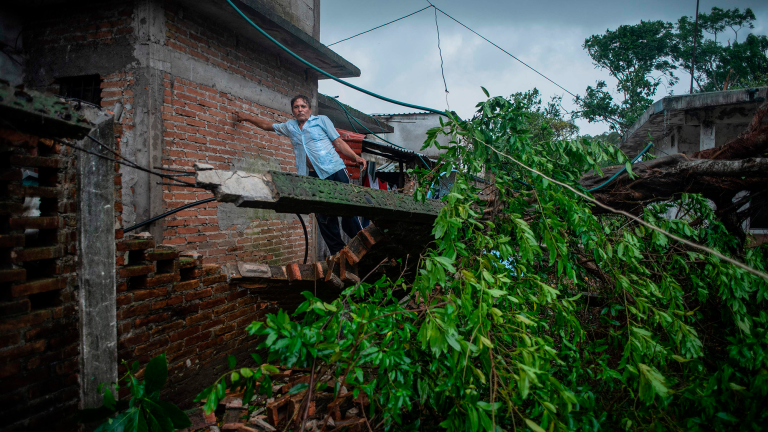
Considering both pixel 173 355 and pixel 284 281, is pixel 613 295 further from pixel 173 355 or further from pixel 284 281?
pixel 173 355

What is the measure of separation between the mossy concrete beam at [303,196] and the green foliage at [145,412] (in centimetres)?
92

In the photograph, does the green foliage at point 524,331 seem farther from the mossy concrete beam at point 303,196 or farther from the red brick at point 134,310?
the red brick at point 134,310

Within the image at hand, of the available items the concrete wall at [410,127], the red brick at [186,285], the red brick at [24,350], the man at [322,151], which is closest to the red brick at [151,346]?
the red brick at [186,285]

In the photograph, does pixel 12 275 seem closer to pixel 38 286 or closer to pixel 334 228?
pixel 38 286

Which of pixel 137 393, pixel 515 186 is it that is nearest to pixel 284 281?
pixel 137 393

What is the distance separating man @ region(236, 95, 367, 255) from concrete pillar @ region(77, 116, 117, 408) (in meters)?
1.93

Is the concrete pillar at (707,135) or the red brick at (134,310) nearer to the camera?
the red brick at (134,310)

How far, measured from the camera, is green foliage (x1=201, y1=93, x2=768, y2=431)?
193cm

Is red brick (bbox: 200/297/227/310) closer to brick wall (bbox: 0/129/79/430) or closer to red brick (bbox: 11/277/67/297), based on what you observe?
brick wall (bbox: 0/129/79/430)

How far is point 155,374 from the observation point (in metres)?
2.08

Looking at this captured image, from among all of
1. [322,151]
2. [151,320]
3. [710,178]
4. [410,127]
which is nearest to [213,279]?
[151,320]

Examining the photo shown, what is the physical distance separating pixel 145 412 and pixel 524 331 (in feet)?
6.23

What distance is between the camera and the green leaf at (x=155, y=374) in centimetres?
207

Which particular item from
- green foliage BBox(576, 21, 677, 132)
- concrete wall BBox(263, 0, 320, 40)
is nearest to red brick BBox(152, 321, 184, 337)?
concrete wall BBox(263, 0, 320, 40)
